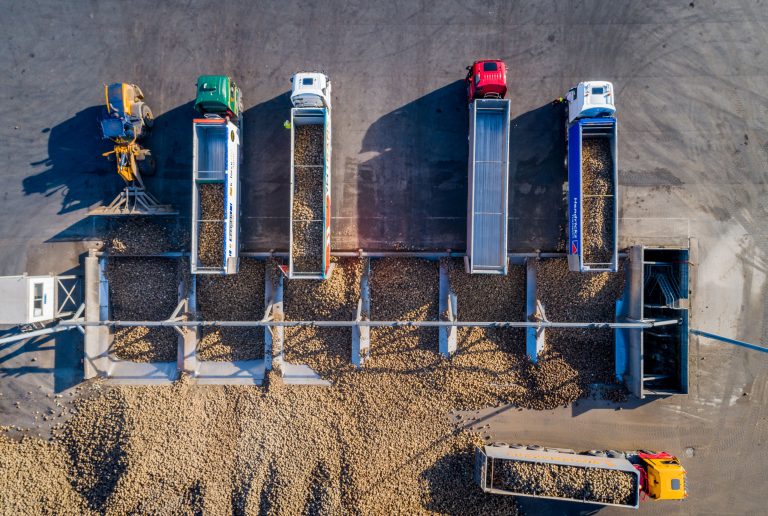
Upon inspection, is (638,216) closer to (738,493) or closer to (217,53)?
(738,493)

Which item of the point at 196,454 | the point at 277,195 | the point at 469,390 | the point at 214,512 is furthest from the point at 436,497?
the point at 277,195

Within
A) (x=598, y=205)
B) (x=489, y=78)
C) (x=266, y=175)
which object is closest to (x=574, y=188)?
(x=598, y=205)

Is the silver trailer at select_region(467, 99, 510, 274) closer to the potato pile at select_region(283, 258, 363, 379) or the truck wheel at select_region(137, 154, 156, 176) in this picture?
the potato pile at select_region(283, 258, 363, 379)

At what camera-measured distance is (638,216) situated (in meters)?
12.8

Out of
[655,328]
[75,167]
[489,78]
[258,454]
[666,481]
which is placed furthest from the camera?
[75,167]

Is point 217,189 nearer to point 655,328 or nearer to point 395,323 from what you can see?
point 395,323

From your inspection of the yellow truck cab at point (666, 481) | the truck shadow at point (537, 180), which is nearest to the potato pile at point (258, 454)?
the yellow truck cab at point (666, 481)

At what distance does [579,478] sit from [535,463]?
1312mm

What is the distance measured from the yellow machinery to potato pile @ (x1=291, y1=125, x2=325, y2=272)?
4452 mm

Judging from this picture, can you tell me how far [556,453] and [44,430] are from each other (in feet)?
55.1

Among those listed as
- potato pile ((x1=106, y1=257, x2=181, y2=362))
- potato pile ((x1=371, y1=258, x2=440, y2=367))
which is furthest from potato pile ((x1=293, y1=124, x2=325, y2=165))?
potato pile ((x1=106, y1=257, x2=181, y2=362))

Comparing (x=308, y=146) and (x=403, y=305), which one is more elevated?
(x=308, y=146)

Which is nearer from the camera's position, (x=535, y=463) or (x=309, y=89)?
(x=535, y=463)

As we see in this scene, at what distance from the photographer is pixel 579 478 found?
11.3 meters
